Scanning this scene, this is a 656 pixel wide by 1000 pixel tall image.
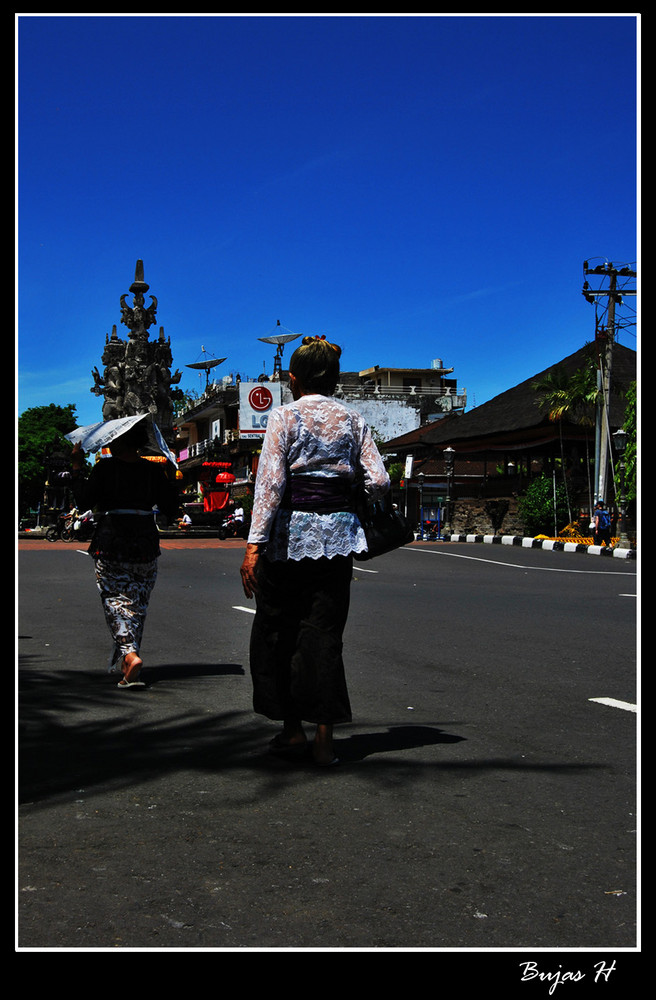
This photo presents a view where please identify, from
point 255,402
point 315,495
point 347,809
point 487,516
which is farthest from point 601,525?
point 347,809

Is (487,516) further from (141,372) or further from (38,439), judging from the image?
(38,439)

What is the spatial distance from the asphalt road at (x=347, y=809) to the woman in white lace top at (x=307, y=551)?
30cm

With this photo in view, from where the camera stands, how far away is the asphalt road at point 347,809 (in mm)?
2865

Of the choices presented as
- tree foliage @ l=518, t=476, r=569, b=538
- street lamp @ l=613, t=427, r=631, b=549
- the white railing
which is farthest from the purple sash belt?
the white railing

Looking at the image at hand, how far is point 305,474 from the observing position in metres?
4.66

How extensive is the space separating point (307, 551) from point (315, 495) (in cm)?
26

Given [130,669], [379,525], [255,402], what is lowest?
[130,669]

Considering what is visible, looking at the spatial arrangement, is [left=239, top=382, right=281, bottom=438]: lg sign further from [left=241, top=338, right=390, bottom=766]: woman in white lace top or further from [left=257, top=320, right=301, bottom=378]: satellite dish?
[left=241, top=338, right=390, bottom=766]: woman in white lace top

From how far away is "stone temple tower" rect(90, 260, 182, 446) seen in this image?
5581 centimetres

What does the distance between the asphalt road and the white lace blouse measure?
961 mm

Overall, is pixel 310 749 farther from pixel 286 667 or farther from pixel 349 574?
pixel 349 574

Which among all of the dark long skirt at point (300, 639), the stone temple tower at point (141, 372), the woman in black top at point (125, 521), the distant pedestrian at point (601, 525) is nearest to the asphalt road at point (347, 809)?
the dark long skirt at point (300, 639)

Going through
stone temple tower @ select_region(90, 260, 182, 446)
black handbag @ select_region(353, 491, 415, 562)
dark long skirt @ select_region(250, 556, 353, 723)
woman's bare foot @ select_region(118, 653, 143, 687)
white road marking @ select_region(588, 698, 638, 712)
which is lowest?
white road marking @ select_region(588, 698, 638, 712)

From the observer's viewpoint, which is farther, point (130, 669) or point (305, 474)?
point (130, 669)
